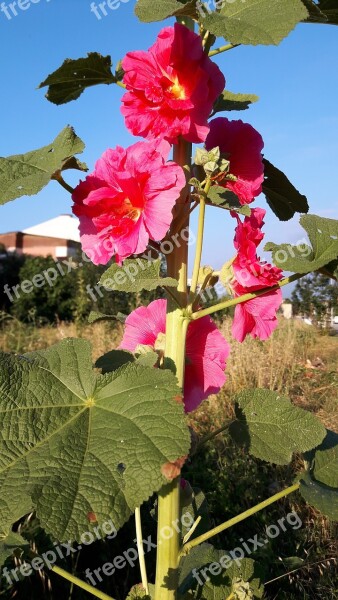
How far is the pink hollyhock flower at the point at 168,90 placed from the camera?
0.78 metres

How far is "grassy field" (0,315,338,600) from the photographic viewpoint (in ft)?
7.53

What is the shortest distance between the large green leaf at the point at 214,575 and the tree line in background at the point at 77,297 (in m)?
4.48

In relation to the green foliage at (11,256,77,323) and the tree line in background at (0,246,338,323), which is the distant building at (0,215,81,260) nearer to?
the tree line in background at (0,246,338,323)

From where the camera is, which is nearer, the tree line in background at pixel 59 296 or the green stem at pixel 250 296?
the green stem at pixel 250 296

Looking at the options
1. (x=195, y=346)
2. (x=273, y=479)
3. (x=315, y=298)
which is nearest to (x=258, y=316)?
(x=195, y=346)

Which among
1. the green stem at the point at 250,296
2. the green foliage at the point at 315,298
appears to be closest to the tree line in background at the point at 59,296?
the green foliage at the point at 315,298

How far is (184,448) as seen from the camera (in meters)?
0.67

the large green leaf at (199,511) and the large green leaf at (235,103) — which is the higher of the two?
the large green leaf at (235,103)

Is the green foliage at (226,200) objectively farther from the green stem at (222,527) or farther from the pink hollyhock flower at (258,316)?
the green stem at (222,527)

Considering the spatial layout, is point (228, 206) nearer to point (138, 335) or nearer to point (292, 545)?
point (138, 335)

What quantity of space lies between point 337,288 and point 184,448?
6.31 meters

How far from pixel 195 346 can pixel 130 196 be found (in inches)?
11.9

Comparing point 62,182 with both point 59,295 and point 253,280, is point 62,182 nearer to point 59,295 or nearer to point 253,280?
point 253,280

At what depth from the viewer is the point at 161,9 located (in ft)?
2.26
